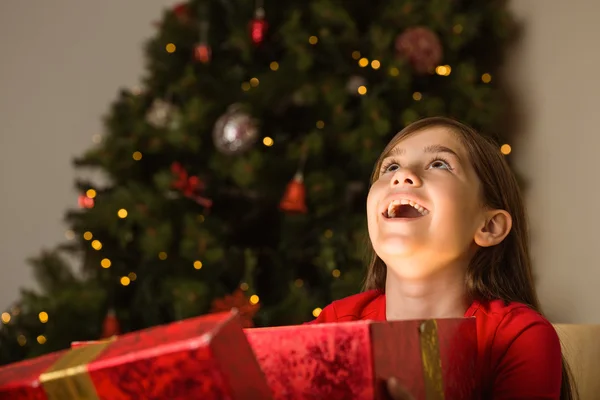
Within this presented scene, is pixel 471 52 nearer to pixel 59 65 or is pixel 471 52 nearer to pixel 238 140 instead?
pixel 238 140

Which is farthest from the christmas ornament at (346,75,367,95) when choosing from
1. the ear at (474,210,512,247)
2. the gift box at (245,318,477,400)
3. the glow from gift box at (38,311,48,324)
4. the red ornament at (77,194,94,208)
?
the gift box at (245,318,477,400)

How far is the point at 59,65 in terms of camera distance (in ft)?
11.0

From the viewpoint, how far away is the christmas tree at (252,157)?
2332mm

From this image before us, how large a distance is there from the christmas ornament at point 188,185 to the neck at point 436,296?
1.43 meters

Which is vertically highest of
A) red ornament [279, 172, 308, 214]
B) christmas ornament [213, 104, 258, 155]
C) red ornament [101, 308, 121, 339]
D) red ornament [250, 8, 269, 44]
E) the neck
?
red ornament [250, 8, 269, 44]

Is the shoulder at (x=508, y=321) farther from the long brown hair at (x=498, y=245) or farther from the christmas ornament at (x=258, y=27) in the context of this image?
the christmas ornament at (x=258, y=27)

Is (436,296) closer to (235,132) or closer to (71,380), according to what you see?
(71,380)

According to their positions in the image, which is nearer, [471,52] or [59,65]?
[471,52]

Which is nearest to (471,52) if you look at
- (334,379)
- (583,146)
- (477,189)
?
(583,146)

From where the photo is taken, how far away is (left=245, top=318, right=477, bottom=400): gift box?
0.65m

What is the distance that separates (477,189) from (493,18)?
1.65 m

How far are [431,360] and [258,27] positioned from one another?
6.22 feet

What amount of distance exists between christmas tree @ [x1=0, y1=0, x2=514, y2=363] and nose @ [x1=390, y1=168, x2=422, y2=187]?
1.19m

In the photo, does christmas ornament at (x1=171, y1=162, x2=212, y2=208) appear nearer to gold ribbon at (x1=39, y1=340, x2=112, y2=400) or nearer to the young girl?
the young girl
